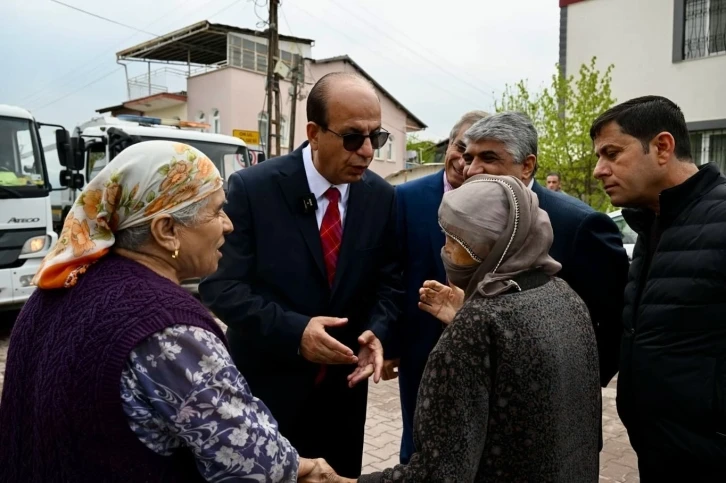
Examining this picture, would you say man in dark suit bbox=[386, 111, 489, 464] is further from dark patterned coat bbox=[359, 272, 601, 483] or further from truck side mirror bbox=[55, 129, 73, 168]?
truck side mirror bbox=[55, 129, 73, 168]

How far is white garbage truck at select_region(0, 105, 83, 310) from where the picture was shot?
720 cm

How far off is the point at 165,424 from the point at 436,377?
671 millimetres

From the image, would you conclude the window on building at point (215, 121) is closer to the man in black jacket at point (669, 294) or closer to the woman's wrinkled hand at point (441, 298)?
the woman's wrinkled hand at point (441, 298)

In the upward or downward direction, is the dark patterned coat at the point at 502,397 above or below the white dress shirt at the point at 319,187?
below

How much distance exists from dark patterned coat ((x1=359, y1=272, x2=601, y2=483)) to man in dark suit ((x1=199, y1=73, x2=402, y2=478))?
0.80 meters

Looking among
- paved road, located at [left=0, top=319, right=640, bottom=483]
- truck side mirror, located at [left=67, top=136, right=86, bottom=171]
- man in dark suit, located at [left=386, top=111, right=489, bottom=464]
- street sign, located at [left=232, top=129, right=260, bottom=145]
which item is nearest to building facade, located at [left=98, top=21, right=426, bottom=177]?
street sign, located at [left=232, top=129, right=260, bottom=145]

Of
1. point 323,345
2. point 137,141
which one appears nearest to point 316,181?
point 323,345

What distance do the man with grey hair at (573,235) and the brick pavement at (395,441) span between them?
1.95 meters

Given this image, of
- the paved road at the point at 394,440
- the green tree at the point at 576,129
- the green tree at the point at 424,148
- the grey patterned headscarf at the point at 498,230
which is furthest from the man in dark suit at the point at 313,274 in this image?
the green tree at the point at 424,148

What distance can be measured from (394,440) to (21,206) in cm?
560

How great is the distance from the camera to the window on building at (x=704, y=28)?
11.7 meters

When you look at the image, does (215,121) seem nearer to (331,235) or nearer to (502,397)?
(331,235)

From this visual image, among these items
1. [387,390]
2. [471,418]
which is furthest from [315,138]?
[387,390]

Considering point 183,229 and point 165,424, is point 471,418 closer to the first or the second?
point 165,424
